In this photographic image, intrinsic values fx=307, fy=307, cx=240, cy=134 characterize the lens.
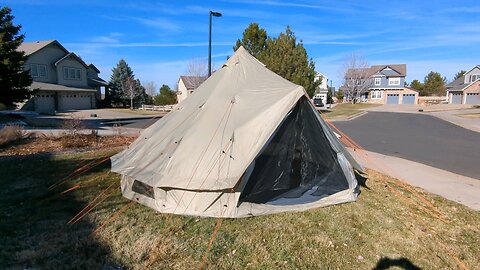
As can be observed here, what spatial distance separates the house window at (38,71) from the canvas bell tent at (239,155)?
1392 inches

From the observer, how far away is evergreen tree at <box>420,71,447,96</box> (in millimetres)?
70669

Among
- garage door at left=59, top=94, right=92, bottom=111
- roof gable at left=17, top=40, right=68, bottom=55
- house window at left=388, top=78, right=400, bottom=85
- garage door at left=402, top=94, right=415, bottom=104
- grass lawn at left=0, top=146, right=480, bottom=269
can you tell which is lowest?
grass lawn at left=0, top=146, right=480, bottom=269

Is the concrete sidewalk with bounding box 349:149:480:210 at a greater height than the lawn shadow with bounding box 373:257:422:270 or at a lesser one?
greater

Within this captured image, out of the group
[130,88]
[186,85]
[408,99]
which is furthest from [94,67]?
[408,99]

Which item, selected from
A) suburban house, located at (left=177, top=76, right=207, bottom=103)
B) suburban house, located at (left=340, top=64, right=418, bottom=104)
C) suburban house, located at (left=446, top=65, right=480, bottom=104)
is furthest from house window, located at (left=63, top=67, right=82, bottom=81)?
suburban house, located at (left=446, top=65, right=480, bottom=104)

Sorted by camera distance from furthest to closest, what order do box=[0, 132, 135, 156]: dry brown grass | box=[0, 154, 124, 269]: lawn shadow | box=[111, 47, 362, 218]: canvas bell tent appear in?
box=[0, 132, 135, 156]: dry brown grass
box=[111, 47, 362, 218]: canvas bell tent
box=[0, 154, 124, 269]: lawn shadow

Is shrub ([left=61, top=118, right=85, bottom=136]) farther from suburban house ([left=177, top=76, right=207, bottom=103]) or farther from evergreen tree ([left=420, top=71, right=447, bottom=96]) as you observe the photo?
evergreen tree ([left=420, top=71, right=447, bottom=96])

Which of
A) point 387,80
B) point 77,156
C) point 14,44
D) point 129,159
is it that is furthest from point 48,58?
point 387,80

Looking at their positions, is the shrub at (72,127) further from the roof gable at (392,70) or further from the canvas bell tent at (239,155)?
the roof gable at (392,70)

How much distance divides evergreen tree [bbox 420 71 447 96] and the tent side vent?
3158 inches

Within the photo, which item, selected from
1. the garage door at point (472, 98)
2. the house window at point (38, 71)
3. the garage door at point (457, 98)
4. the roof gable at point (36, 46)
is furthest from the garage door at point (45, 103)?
the garage door at point (457, 98)

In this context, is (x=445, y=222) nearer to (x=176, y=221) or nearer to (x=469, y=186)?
(x=469, y=186)

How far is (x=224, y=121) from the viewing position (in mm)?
5523

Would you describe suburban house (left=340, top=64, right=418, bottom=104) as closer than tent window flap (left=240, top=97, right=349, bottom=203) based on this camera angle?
No
